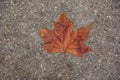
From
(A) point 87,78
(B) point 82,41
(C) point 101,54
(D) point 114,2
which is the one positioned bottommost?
(A) point 87,78

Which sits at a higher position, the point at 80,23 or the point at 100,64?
the point at 80,23

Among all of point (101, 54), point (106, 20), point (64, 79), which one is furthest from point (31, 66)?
point (106, 20)

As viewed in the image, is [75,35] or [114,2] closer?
[75,35]

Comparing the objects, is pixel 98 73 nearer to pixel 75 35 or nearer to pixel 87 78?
pixel 87 78
